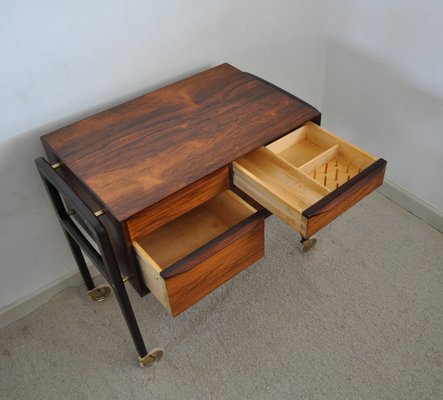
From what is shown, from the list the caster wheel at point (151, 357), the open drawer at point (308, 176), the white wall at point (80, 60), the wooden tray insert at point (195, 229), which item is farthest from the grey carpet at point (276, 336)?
the open drawer at point (308, 176)

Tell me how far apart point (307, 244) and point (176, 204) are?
0.69 m

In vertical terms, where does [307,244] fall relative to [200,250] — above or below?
below

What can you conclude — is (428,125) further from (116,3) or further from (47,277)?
(47,277)

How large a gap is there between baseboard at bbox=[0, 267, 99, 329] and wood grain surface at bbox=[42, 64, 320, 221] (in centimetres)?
55

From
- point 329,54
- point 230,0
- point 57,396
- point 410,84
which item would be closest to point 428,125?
point 410,84

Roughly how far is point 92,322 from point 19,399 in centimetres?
28

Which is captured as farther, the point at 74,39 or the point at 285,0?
the point at 285,0

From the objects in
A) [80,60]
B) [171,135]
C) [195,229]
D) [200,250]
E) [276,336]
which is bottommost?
[276,336]

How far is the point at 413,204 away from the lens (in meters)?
1.69

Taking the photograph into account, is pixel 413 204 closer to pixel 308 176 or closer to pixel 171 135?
pixel 308 176

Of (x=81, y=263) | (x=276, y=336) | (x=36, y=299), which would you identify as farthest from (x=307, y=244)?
(x=36, y=299)

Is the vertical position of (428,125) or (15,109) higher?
(15,109)

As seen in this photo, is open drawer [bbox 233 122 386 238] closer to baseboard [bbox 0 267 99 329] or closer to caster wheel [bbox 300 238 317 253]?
caster wheel [bbox 300 238 317 253]

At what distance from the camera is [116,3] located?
1.14m
